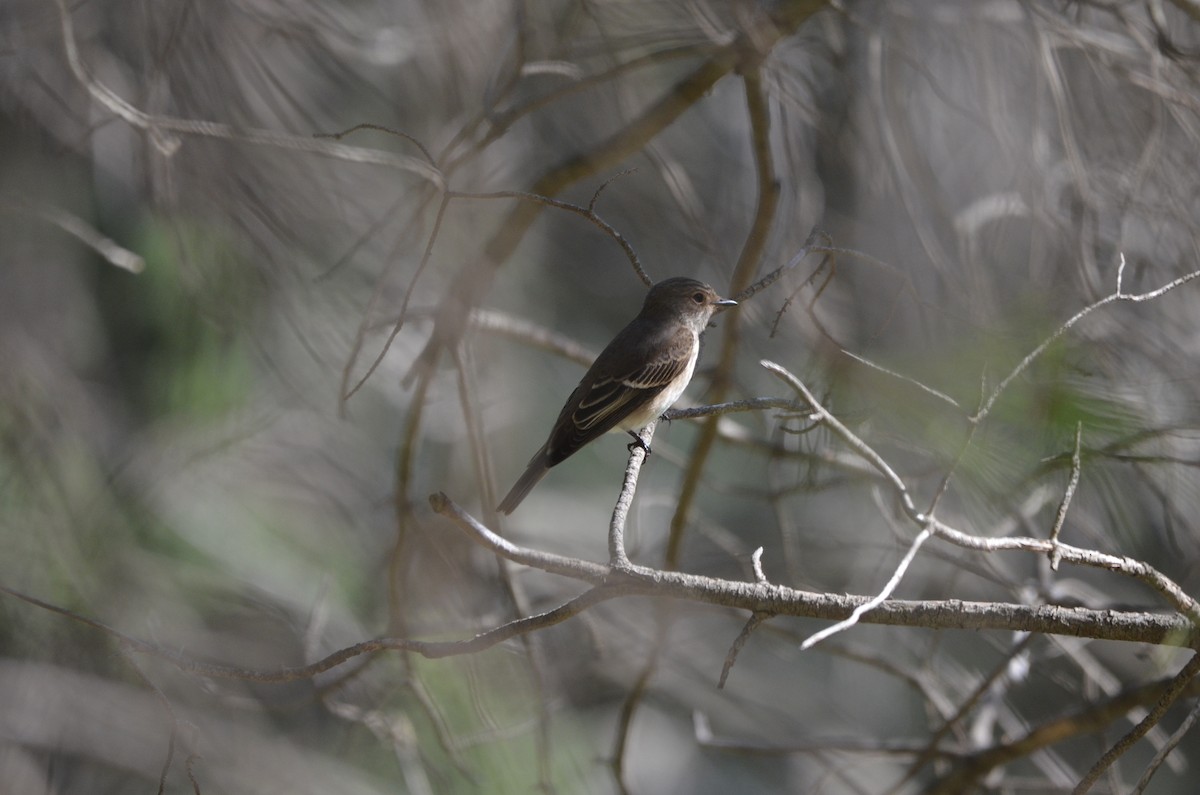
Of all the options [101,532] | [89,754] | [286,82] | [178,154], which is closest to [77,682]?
[89,754]

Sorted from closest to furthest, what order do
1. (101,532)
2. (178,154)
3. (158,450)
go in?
1. (178,154)
2. (101,532)
3. (158,450)

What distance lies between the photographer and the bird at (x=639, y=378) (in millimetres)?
3805

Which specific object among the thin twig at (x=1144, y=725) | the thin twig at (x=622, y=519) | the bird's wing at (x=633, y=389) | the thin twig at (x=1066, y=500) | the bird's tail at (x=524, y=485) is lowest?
the bird's tail at (x=524, y=485)

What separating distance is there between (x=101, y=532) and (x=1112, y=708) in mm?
3685

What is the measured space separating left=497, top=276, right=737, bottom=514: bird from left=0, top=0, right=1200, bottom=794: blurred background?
0.16m

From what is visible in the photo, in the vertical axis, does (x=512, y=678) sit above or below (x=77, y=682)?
above

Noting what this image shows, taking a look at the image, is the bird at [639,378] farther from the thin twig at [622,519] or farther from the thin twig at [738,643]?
the thin twig at [738,643]

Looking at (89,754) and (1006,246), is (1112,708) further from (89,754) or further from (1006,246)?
(89,754)

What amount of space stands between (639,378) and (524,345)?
63.0 inches

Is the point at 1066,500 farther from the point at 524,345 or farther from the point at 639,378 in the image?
the point at 524,345

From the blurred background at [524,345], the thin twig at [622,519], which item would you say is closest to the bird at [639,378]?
the blurred background at [524,345]

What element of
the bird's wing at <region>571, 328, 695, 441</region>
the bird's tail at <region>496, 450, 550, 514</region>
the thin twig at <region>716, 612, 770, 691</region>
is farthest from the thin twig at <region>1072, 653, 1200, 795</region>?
the bird's wing at <region>571, 328, 695, 441</region>

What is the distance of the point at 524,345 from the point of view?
5.38 metres

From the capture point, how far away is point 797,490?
3270 mm
